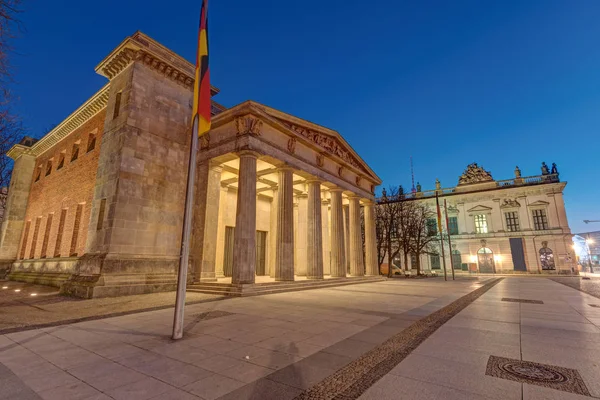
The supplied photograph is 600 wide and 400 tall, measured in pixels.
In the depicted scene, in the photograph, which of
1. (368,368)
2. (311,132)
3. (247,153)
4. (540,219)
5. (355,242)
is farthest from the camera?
(540,219)

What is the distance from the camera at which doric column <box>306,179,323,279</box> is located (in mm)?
18953

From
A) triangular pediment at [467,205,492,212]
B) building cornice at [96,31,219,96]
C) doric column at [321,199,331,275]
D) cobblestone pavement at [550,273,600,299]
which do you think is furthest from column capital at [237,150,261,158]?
triangular pediment at [467,205,492,212]

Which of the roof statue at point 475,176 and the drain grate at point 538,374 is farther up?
the roof statue at point 475,176

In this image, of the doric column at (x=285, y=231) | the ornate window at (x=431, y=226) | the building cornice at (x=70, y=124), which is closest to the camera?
the doric column at (x=285, y=231)

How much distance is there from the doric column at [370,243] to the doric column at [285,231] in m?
12.4

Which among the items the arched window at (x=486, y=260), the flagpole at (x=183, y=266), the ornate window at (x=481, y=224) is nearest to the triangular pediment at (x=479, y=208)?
the ornate window at (x=481, y=224)

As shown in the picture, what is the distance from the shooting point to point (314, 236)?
63.9ft

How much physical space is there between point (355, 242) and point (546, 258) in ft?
127

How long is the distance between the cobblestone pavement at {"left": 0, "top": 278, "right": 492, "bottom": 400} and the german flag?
4679 millimetres

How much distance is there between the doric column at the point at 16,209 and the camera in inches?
930

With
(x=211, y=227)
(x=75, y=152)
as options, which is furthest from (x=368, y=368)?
(x=75, y=152)

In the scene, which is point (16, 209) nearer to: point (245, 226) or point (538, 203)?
point (245, 226)

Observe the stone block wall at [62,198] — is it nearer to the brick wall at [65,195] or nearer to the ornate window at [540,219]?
the brick wall at [65,195]

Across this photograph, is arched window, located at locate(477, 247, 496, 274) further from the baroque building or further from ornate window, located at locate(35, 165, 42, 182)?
ornate window, located at locate(35, 165, 42, 182)
